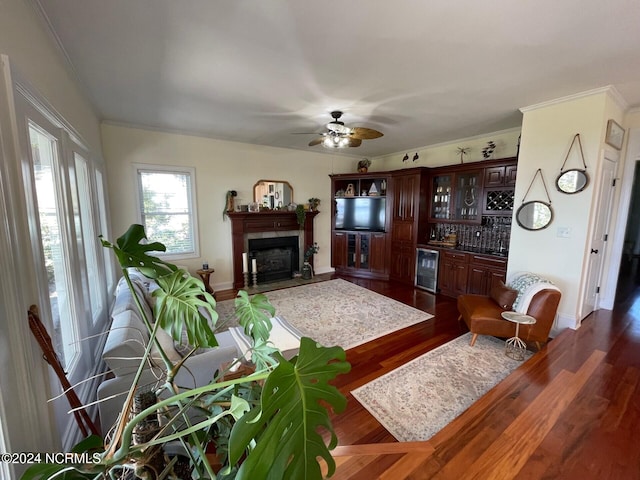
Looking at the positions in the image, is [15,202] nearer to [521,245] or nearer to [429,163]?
[521,245]

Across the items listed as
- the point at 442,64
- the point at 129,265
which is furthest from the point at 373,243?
the point at 129,265

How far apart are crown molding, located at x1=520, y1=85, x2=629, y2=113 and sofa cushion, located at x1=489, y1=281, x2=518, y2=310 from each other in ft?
7.17

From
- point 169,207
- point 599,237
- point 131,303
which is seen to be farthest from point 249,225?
point 599,237

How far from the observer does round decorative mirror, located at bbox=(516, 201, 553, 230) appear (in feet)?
10.4

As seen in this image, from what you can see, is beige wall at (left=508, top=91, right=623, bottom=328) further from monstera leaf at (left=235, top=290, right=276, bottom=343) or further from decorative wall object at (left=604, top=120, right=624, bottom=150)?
monstera leaf at (left=235, top=290, right=276, bottom=343)

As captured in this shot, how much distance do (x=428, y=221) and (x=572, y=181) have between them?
233 centimetres

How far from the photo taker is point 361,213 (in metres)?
5.92

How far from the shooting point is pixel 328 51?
6.86 ft

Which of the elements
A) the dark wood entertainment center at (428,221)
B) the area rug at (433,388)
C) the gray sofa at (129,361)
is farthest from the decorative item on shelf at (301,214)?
the gray sofa at (129,361)

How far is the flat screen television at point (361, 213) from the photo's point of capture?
5668mm

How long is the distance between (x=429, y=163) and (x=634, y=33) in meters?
3.51

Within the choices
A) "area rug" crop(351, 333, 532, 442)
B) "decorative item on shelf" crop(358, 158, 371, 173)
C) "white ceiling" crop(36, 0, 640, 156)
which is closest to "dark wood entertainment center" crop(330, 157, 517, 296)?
"decorative item on shelf" crop(358, 158, 371, 173)

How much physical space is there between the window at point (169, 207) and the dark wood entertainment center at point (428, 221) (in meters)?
3.02

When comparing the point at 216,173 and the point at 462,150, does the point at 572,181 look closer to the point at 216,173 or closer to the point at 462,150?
the point at 462,150
